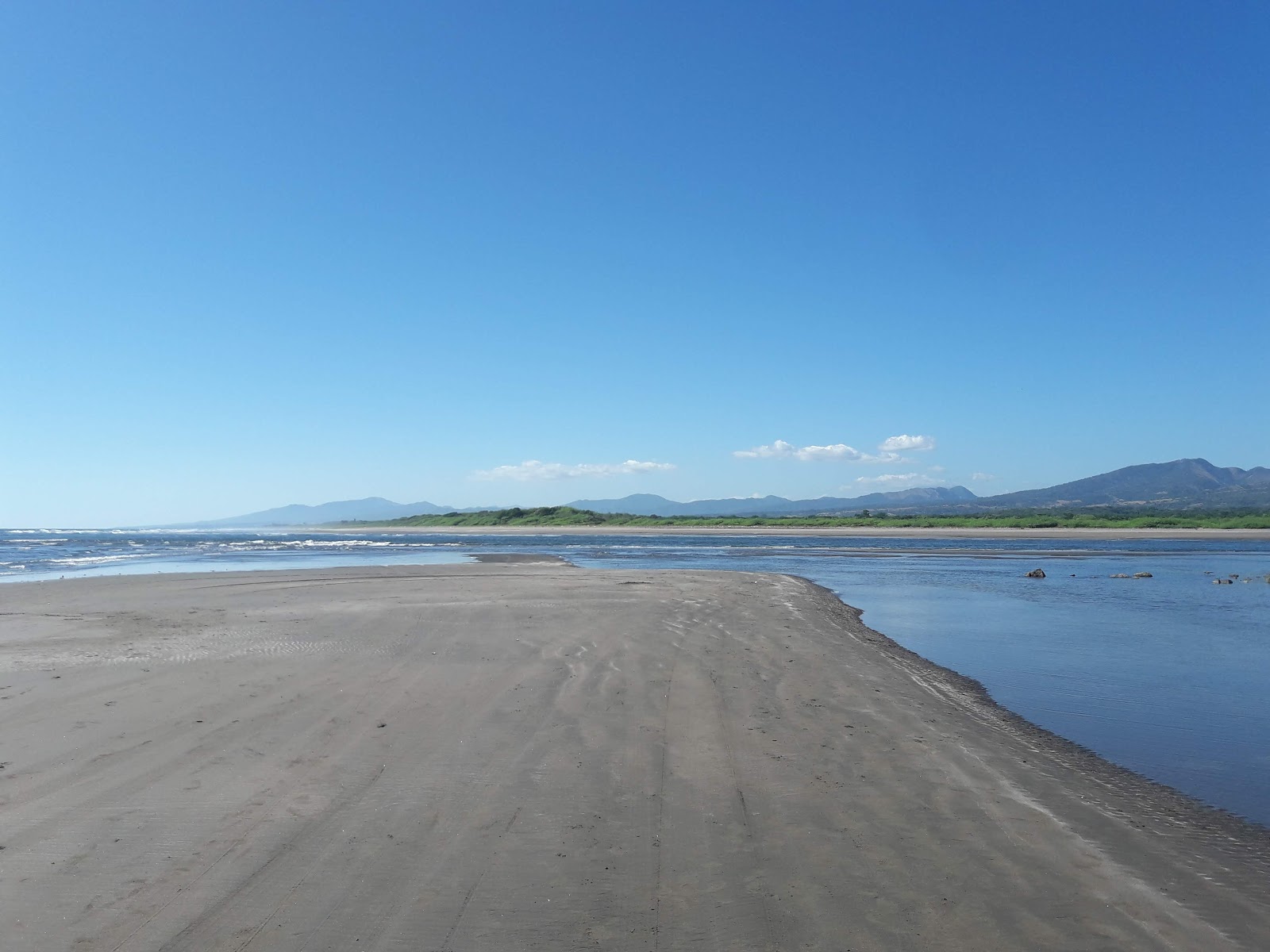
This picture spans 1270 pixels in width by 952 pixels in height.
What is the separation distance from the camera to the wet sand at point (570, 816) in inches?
162

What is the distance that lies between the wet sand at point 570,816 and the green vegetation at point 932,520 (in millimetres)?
75173

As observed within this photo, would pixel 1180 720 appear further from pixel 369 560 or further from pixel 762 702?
pixel 369 560

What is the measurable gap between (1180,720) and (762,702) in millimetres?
4737

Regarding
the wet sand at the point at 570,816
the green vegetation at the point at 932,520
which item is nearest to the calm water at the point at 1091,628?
the wet sand at the point at 570,816

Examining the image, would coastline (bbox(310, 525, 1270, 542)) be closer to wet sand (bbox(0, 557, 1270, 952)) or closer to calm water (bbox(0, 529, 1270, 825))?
calm water (bbox(0, 529, 1270, 825))

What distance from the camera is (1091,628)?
1566cm

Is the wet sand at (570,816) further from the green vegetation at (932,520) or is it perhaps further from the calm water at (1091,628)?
the green vegetation at (932,520)

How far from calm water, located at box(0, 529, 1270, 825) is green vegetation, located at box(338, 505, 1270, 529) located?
38463 mm

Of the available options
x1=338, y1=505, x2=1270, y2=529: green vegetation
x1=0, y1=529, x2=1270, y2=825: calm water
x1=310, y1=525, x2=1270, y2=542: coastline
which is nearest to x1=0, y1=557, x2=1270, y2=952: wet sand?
x1=0, y1=529, x2=1270, y2=825: calm water

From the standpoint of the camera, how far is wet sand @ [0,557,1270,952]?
412cm

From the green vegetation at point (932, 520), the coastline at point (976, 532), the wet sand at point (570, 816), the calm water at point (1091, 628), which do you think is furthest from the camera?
the green vegetation at point (932, 520)

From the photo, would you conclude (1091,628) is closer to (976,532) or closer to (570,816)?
(570,816)

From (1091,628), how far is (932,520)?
77223 mm

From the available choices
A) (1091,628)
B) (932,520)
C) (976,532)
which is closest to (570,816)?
(1091,628)
